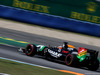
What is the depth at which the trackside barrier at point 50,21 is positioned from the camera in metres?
18.0

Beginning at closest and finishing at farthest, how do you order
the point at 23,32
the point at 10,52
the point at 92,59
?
the point at 92,59 → the point at 10,52 → the point at 23,32

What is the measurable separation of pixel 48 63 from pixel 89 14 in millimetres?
8571

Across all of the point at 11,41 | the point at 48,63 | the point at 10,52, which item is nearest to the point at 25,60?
the point at 48,63

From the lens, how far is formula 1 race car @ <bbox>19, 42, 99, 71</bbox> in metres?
9.67

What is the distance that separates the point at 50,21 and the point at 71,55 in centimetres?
929

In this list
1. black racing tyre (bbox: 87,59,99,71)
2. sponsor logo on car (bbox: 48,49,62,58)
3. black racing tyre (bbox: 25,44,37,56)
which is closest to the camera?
black racing tyre (bbox: 87,59,99,71)

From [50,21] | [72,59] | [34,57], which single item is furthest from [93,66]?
[50,21]

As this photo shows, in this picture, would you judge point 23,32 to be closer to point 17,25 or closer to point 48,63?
point 17,25

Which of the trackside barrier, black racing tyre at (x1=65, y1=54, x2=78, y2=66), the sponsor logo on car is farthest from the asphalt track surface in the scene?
the trackside barrier

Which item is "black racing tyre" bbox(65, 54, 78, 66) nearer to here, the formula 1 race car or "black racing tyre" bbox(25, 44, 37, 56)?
the formula 1 race car

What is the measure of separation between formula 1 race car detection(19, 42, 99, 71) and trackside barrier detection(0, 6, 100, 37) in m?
7.73

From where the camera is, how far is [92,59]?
31.8 ft

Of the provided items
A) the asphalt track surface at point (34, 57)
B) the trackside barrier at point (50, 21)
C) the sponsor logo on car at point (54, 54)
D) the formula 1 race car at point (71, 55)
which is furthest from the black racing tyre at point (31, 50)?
the trackside barrier at point (50, 21)

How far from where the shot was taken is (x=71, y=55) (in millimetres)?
9680
